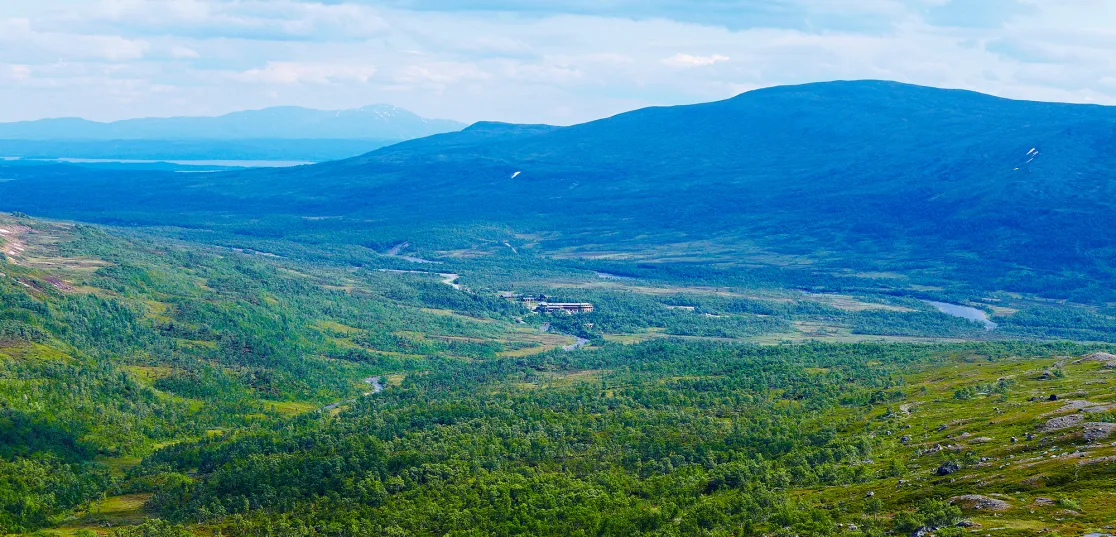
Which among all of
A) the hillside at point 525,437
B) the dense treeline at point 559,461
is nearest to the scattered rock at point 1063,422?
the hillside at point 525,437

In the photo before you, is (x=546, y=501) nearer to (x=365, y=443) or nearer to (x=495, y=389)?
(x=365, y=443)

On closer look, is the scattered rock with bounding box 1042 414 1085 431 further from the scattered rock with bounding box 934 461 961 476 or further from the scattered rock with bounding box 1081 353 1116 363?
the scattered rock with bounding box 1081 353 1116 363

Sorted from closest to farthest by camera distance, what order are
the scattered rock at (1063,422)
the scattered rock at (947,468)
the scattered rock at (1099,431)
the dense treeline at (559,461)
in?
the scattered rock at (1099,431), the scattered rock at (947,468), the scattered rock at (1063,422), the dense treeline at (559,461)

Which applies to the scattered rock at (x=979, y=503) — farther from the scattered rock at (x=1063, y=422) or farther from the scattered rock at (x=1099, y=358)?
the scattered rock at (x=1099, y=358)

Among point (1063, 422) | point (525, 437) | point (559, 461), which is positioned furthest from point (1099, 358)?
point (525, 437)

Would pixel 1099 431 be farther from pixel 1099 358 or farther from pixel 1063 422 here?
pixel 1099 358

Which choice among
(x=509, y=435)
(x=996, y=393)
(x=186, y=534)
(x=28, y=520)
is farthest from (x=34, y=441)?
(x=996, y=393)

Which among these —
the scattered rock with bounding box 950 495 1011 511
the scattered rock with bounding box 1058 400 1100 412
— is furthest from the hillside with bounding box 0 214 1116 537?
the scattered rock with bounding box 1058 400 1100 412
